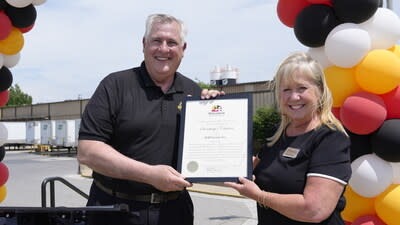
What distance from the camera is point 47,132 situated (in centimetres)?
2928

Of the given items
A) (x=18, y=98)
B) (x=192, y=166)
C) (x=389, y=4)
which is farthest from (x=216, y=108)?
(x=18, y=98)

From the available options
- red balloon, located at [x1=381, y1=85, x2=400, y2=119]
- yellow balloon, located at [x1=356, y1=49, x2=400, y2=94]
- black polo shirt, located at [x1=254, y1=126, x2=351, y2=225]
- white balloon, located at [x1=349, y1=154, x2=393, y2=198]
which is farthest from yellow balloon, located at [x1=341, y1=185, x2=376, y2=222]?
black polo shirt, located at [x1=254, y1=126, x2=351, y2=225]

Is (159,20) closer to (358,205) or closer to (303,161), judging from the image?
(303,161)

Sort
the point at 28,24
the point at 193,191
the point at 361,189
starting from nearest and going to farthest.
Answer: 1. the point at 361,189
2. the point at 28,24
3. the point at 193,191

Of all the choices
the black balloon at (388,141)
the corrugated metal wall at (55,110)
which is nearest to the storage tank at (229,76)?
the corrugated metal wall at (55,110)

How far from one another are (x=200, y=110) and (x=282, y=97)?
0.53m

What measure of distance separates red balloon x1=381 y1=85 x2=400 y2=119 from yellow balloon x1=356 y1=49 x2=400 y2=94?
0.09m

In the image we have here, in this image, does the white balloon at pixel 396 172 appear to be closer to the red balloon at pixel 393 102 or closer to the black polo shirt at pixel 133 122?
the red balloon at pixel 393 102

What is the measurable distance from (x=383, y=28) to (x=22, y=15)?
514 cm

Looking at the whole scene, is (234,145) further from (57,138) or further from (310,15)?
(57,138)

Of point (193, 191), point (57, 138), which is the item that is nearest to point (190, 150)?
point (193, 191)

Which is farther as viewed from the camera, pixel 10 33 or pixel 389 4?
pixel 389 4

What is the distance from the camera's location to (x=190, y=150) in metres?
2.42

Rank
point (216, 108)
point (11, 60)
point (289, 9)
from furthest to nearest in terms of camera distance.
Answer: point (11, 60) → point (289, 9) → point (216, 108)
